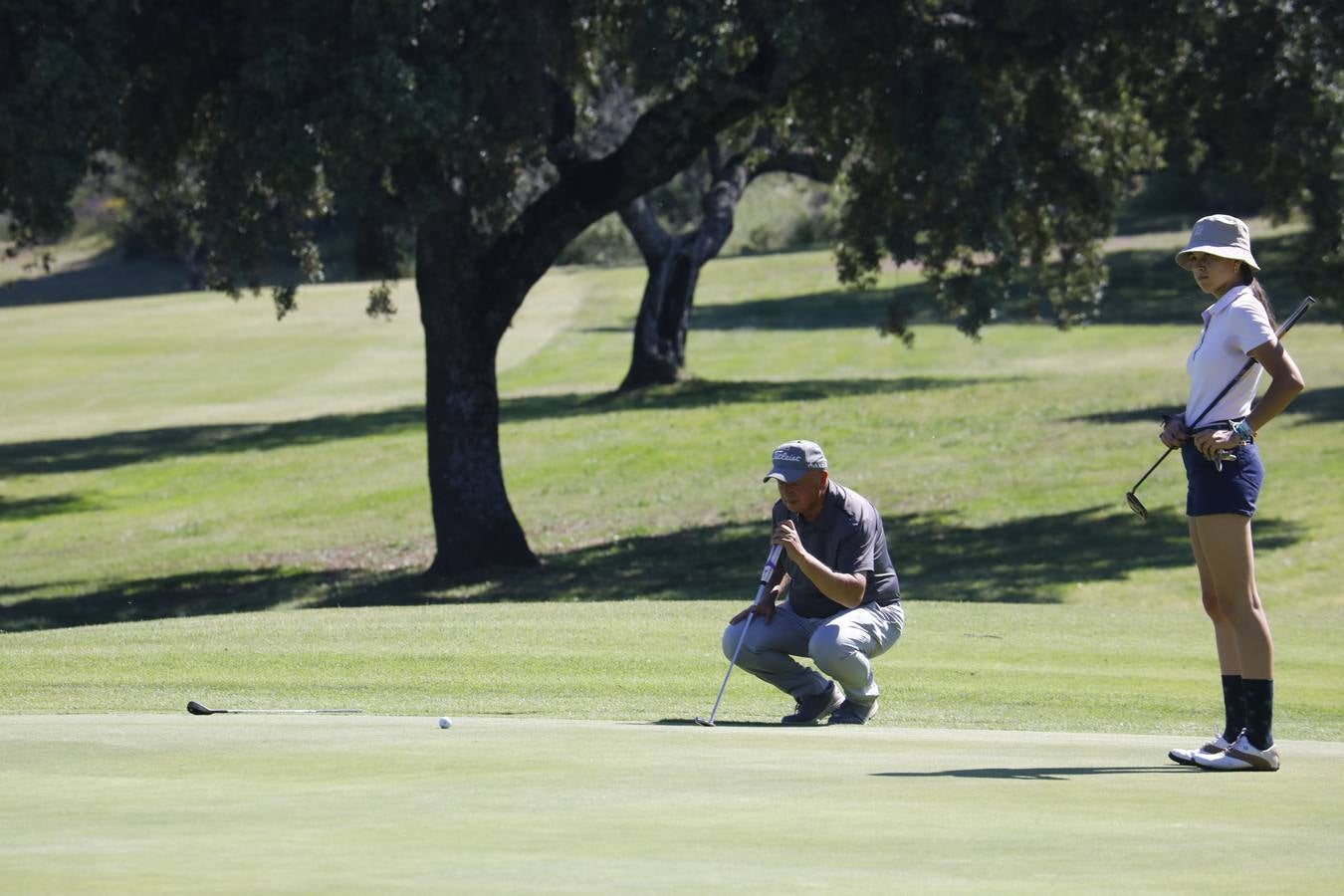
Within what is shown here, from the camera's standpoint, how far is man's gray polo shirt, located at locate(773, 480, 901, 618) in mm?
9930

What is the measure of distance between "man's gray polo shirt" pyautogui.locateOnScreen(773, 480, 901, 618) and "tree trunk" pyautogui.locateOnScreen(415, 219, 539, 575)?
534 inches

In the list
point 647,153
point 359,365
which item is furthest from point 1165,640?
point 359,365

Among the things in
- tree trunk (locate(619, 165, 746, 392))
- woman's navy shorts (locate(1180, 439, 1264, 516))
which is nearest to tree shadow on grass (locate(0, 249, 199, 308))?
tree trunk (locate(619, 165, 746, 392))

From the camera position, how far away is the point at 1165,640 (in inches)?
627

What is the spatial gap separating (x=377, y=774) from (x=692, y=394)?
37.7 meters

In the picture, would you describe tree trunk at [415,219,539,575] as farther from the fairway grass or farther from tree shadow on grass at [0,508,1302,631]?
the fairway grass

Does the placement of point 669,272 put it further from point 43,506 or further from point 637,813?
point 637,813

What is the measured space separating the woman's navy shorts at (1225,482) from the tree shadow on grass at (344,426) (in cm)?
3403

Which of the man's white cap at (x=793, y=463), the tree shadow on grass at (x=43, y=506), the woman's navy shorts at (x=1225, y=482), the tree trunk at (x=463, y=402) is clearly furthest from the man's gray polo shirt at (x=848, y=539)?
the tree shadow on grass at (x=43, y=506)

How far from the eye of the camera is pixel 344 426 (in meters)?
44.0

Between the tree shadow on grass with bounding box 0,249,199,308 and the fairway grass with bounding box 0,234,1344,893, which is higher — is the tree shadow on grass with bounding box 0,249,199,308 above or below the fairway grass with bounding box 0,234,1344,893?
above

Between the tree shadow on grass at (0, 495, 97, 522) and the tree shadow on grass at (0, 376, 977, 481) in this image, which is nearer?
the tree shadow on grass at (0, 495, 97, 522)

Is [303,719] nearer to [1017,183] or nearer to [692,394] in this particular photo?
[1017,183]

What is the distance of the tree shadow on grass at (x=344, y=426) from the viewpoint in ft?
134
